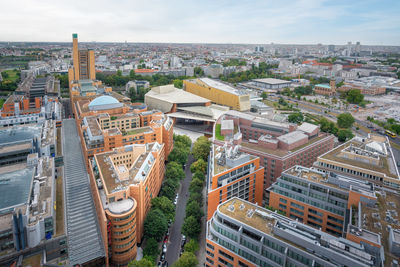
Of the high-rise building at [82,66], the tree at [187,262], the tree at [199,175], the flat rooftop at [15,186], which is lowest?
the tree at [187,262]

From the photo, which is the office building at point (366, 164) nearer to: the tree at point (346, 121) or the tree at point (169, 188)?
the tree at point (169, 188)

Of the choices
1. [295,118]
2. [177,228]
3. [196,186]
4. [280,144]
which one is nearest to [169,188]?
[196,186]

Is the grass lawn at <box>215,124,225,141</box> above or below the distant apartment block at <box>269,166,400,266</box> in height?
above

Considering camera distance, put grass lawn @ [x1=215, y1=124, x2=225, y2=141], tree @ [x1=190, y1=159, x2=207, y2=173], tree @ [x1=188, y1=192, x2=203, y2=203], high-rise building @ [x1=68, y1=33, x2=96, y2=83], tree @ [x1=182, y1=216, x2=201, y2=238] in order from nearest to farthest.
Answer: tree @ [x1=182, y1=216, x2=201, y2=238] → tree @ [x1=188, y1=192, x2=203, y2=203] → tree @ [x1=190, y1=159, x2=207, y2=173] → grass lawn @ [x1=215, y1=124, x2=225, y2=141] → high-rise building @ [x1=68, y1=33, x2=96, y2=83]

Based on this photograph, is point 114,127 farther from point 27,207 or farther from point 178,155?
point 27,207

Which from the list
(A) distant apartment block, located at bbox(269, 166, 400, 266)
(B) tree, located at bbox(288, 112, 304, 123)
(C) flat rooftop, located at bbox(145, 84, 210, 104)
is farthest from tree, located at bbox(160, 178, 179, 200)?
(B) tree, located at bbox(288, 112, 304, 123)

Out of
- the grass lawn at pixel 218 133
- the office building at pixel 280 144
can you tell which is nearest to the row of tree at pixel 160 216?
the grass lawn at pixel 218 133

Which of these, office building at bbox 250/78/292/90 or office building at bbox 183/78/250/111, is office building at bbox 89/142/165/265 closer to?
office building at bbox 183/78/250/111
